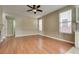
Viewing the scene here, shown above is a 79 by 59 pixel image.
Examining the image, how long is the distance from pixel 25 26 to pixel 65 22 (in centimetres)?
527

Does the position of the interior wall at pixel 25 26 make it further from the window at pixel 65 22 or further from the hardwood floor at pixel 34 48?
the window at pixel 65 22

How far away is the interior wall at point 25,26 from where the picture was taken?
948 cm

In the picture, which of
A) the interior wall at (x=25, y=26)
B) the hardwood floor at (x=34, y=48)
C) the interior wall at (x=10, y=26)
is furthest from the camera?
the interior wall at (x=25, y=26)

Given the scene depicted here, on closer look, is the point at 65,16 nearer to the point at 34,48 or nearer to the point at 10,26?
the point at 34,48

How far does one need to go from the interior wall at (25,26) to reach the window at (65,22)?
4.42 m

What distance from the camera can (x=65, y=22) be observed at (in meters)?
6.16

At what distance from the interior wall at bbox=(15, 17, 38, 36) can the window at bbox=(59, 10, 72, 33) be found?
4.42 meters

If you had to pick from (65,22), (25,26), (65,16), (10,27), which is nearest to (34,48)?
(65,22)

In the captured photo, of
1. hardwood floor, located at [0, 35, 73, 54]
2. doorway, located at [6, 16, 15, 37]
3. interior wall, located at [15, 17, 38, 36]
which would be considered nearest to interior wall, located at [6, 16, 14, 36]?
doorway, located at [6, 16, 15, 37]

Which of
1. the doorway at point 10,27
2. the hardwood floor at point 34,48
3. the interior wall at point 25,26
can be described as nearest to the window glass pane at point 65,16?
the hardwood floor at point 34,48

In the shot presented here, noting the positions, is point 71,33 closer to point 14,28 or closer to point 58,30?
point 58,30

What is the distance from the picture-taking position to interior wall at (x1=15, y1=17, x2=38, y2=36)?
948cm
